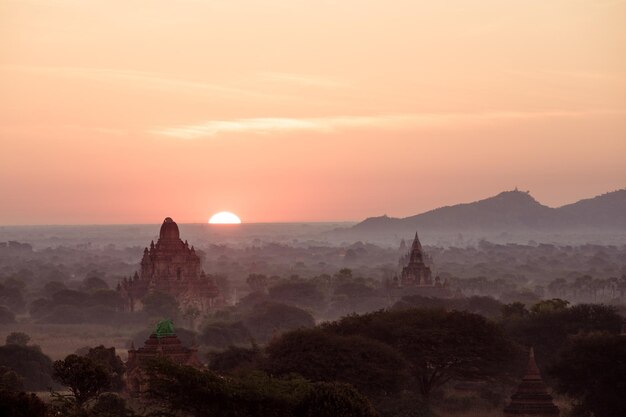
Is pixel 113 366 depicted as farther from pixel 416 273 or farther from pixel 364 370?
pixel 416 273

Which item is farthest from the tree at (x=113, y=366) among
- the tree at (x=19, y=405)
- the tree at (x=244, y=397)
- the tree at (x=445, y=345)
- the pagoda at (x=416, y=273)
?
the pagoda at (x=416, y=273)

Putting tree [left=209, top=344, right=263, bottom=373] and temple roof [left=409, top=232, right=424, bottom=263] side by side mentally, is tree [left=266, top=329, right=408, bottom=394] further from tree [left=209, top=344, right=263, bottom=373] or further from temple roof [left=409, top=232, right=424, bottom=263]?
temple roof [left=409, top=232, right=424, bottom=263]

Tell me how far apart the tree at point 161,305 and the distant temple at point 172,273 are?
995 mm

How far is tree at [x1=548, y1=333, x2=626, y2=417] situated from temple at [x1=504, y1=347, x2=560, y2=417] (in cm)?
257

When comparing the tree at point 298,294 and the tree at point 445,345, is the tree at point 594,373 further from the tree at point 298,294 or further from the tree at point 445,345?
the tree at point 298,294

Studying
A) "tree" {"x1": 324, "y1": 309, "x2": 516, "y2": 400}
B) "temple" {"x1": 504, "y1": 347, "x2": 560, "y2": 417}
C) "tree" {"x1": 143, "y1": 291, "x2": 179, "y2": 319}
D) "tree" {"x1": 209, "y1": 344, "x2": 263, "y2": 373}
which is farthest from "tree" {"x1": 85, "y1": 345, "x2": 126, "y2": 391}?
"tree" {"x1": 143, "y1": 291, "x2": 179, "y2": 319}

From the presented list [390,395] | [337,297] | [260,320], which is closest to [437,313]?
[390,395]

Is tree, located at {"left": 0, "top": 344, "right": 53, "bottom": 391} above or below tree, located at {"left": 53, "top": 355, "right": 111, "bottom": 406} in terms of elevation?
below

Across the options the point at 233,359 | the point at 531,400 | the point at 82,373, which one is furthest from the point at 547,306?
the point at 82,373

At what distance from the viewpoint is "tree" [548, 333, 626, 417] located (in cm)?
6281

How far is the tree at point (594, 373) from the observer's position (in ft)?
206

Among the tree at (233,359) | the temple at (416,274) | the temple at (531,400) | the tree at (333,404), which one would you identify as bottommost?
the temple at (531,400)

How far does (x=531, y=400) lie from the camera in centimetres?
6169

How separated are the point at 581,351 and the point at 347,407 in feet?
86.7
